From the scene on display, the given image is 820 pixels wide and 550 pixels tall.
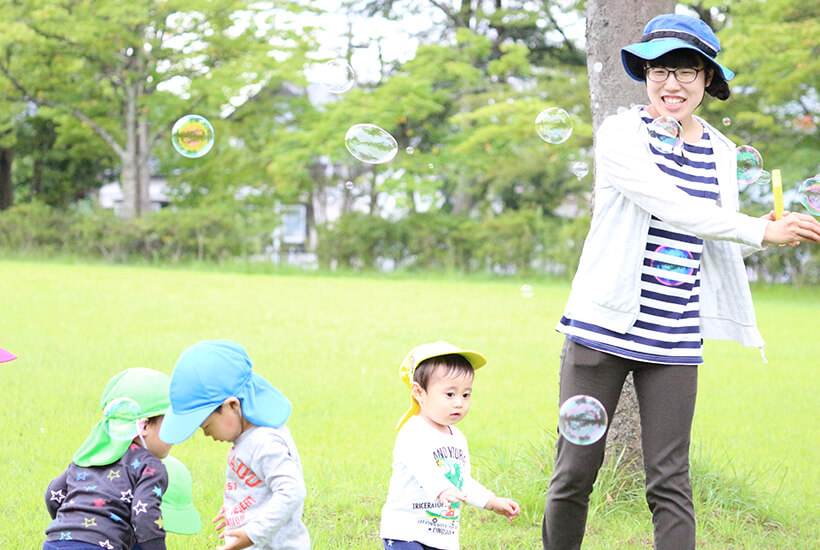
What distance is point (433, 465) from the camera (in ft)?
9.76

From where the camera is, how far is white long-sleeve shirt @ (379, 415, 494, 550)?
9.72ft

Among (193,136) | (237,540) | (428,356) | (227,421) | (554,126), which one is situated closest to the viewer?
(237,540)

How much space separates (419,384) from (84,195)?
30.5m

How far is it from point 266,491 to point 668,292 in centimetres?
144

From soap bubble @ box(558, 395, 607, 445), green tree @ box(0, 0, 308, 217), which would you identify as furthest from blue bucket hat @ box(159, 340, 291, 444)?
green tree @ box(0, 0, 308, 217)

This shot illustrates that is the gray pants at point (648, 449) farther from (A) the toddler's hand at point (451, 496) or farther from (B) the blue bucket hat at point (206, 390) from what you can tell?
(B) the blue bucket hat at point (206, 390)

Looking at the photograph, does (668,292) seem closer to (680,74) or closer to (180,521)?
(680,74)

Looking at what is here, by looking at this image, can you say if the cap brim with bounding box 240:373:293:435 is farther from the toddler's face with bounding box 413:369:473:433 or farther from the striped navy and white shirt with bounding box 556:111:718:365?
the striped navy and white shirt with bounding box 556:111:718:365

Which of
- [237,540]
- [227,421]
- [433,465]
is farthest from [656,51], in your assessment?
[237,540]

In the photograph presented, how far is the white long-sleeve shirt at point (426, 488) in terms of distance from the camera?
9.72 ft

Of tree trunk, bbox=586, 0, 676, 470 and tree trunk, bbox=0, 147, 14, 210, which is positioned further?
tree trunk, bbox=0, 147, 14, 210

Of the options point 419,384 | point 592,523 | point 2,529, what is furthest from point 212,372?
point 592,523

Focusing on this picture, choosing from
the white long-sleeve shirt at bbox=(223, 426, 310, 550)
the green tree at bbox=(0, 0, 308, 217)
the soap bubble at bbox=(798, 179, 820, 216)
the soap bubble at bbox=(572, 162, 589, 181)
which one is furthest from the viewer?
the green tree at bbox=(0, 0, 308, 217)

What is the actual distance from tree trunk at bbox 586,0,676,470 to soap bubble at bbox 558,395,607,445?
4.04 ft
